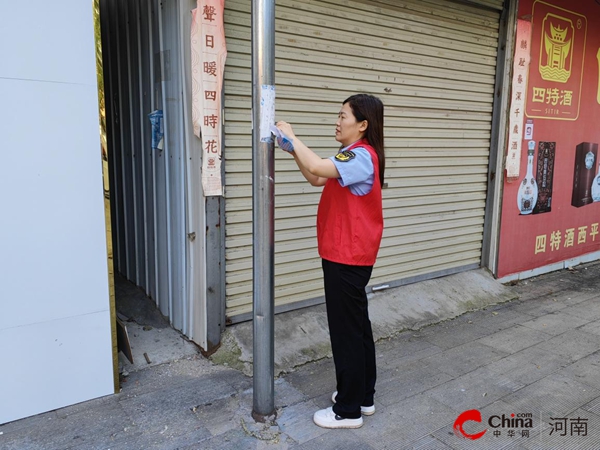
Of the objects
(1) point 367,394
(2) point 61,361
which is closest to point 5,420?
(2) point 61,361

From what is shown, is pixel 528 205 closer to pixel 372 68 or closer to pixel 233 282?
pixel 372 68

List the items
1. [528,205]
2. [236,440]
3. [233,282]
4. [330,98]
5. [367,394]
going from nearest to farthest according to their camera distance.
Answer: [236,440], [367,394], [233,282], [330,98], [528,205]

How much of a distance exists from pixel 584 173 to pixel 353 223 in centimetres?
559

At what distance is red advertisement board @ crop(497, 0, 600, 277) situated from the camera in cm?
598

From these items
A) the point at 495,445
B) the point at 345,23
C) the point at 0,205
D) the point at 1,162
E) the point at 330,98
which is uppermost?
the point at 345,23

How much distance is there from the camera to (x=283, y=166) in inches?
165

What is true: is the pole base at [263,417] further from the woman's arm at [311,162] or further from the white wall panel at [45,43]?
the white wall panel at [45,43]

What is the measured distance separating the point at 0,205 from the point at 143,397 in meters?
1.51

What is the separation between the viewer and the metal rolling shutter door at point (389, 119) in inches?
157

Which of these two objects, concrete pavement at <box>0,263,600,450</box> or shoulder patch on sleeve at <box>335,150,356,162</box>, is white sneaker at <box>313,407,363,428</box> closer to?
concrete pavement at <box>0,263,600,450</box>

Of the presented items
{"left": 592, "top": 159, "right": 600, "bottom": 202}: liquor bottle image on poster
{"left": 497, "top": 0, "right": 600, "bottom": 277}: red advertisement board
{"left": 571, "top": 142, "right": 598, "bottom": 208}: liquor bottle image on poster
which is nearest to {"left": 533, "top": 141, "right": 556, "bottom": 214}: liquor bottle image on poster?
{"left": 497, "top": 0, "right": 600, "bottom": 277}: red advertisement board

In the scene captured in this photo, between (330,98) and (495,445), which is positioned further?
(330,98)

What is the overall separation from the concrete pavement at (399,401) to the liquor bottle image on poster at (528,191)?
1.77 m

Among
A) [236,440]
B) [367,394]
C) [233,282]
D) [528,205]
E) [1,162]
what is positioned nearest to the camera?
[1,162]
